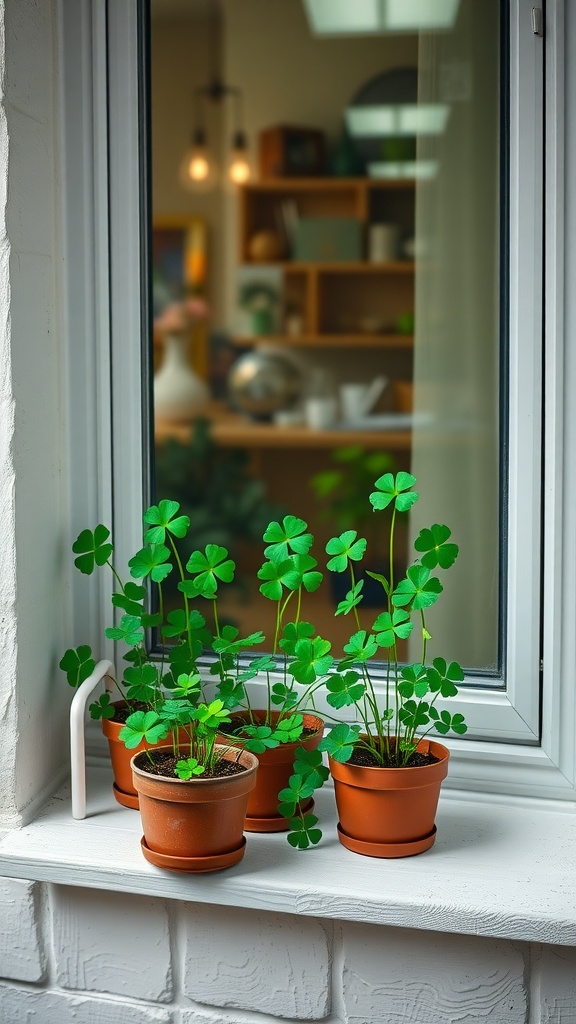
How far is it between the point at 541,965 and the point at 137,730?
1.51ft

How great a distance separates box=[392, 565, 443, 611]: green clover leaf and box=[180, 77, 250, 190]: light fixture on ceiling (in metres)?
4.58

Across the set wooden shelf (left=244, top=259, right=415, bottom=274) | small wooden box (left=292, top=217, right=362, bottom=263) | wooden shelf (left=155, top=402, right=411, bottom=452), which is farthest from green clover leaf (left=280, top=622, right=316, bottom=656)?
small wooden box (left=292, top=217, right=362, bottom=263)

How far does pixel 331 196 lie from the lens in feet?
17.0

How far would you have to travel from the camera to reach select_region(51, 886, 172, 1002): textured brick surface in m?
1.05

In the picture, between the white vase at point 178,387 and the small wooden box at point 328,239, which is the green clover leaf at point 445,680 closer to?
the white vase at point 178,387

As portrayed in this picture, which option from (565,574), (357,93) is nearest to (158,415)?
(565,574)

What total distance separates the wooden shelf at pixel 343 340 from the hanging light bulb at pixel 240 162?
0.84 metres

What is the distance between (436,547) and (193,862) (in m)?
0.40

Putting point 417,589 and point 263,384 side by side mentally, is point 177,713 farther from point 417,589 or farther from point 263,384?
point 263,384

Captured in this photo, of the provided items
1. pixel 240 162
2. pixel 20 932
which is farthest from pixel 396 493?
pixel 240 162

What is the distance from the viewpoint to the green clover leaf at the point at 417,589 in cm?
102

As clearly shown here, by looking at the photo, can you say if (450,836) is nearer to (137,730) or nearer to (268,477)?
(137,730)

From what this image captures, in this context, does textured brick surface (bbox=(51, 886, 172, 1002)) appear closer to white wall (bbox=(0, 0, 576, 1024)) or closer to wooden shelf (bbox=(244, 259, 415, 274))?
white wall (bbox=(0, 0, 576, 1024))

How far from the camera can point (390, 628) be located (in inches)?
40.2
